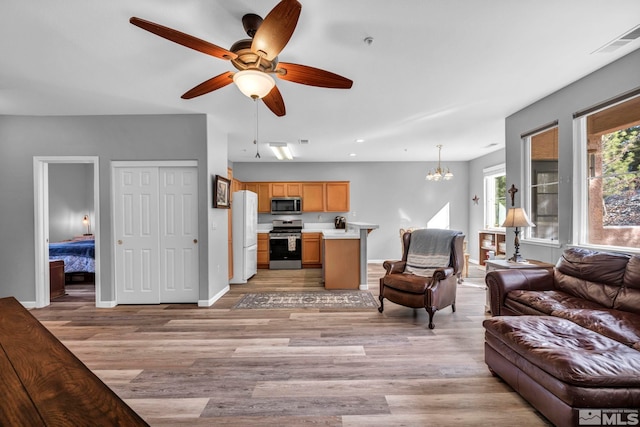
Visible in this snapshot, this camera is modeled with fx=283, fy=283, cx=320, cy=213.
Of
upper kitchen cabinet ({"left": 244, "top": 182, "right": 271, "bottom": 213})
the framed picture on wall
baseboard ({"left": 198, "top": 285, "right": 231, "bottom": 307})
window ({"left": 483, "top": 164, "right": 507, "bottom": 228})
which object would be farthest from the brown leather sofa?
upper kitchen cabinet ({"left": 244, "top": 182, "right": 271, "bottom": 213})

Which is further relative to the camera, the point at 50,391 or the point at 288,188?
the point at 288,188

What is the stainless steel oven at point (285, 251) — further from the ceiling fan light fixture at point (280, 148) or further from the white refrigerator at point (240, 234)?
the ceiling fan light fixture at point (280, 148)

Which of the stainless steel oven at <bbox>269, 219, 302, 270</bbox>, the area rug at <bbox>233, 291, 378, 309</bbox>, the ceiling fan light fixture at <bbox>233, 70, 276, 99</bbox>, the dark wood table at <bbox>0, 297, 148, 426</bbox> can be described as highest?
the ceiling fan light fixture at <bbox>233, 70, 276, 99</bbox>

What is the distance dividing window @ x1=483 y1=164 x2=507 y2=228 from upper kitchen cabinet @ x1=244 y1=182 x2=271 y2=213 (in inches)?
205

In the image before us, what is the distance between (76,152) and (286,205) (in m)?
4.11

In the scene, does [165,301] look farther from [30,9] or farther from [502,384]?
[502,384]

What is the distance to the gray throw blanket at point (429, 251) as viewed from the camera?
3646 millimetres

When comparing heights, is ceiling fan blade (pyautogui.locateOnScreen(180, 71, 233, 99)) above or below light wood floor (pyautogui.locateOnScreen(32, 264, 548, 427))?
above

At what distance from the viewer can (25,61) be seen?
2576 millimetres

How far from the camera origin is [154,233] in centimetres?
398

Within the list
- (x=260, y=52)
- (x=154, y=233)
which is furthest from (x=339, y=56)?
(x=154, y=233)

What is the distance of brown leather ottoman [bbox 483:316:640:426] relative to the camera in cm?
148

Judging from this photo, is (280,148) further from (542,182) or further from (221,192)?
(542,182)

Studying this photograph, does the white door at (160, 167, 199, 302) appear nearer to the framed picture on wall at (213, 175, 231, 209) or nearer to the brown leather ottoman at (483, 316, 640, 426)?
the framed picture on wall at (213, 175, 231, 209)
